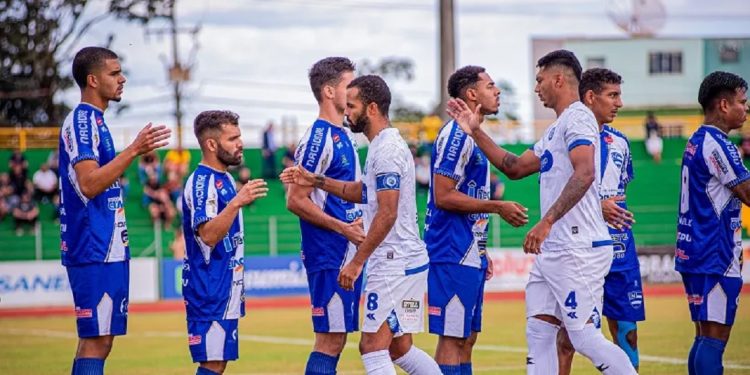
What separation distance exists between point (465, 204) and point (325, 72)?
1.68m

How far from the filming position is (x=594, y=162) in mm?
8945

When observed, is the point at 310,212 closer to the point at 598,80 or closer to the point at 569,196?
the point at 569,196

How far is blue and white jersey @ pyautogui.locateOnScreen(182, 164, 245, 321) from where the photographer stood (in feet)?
30.4

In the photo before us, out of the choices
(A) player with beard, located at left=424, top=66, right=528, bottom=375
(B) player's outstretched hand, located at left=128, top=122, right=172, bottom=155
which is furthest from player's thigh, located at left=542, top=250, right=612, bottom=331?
(B) player's outstretched hand, located at left=128, top=122, right=172, bottom=155

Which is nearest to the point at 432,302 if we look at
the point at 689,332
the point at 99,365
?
the point at 99,365

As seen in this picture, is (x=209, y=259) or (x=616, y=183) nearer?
(x=209, y=259)

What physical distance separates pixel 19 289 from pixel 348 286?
2179 cm

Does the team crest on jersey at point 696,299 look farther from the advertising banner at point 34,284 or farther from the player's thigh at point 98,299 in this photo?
the advertising banner at point 34,284

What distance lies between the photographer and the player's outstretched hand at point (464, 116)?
9.48 metres

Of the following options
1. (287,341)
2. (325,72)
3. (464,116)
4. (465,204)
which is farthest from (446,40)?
(464,116)

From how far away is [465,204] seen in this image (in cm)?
977

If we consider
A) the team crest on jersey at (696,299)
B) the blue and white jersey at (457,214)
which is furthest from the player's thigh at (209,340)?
the team crest on jersey at (696,299)

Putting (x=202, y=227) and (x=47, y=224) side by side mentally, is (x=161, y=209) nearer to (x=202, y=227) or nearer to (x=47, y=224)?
(x=47, y=224)

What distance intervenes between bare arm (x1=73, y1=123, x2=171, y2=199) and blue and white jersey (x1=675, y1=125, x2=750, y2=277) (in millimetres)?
4676
